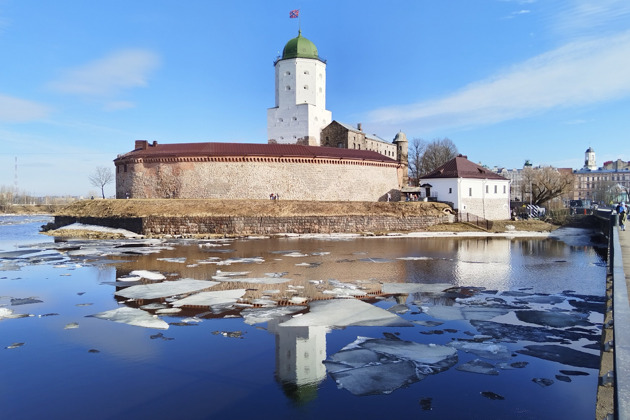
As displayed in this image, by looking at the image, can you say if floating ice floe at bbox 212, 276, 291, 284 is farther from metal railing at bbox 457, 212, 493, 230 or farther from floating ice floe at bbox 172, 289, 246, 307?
metal railing at bbox 457, 212, 493, 230

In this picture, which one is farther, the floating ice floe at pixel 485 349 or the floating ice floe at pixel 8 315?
the floating ice floe at pixel 8 315

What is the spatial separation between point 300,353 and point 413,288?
6.22 m

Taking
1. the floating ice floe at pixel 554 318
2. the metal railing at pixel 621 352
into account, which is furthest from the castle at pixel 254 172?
the metal railing at pixel 621 352

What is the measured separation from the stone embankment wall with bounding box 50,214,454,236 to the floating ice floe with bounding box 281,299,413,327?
72.1ft

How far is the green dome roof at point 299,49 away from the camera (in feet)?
167

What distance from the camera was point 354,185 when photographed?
40.2 metres

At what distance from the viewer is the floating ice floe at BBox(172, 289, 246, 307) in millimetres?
10914

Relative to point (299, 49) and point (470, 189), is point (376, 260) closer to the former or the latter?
point (470, 189)

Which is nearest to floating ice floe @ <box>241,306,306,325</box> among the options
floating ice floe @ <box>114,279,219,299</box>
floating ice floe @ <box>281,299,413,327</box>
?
floating ice floe @ <box>281,299,413,327</box>

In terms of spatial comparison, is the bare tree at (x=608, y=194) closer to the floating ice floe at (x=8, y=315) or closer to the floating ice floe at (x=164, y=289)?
the floating ice floe at (x=164, y=289)

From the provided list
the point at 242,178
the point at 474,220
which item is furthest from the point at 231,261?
the point at 474,220

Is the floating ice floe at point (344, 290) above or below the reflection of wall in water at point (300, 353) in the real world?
above

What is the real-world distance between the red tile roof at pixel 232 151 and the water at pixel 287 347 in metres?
22.0

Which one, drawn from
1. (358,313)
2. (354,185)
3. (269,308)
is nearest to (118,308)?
(269,308)
